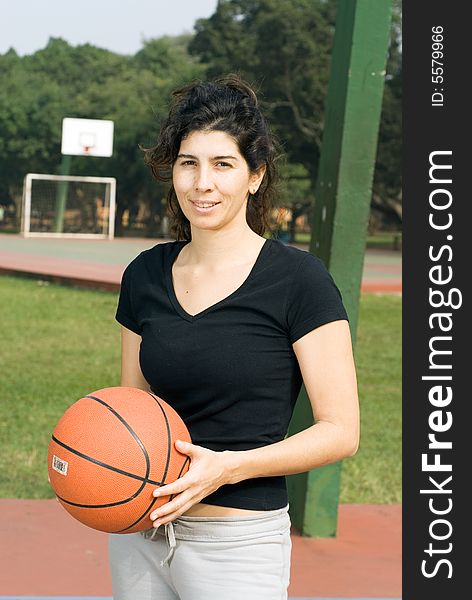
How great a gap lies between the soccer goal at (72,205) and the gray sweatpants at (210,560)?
140 feet

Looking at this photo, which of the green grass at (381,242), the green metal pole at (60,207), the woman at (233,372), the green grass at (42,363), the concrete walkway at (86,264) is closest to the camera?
the woman at (233,372)

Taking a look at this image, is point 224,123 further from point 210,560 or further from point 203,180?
point 210,560

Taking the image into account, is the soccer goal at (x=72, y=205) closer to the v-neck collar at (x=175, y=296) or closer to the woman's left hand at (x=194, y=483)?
the v-neck collar at (x=175, y=296)

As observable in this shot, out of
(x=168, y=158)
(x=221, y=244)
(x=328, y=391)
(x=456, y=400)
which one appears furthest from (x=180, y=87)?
(x=456, y=400)

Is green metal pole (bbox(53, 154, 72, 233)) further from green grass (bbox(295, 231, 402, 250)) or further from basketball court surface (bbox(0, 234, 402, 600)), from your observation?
basketball court surface (bbox(0, 234, 402, 600))

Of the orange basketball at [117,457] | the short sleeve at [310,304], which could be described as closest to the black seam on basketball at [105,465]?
the orange basketball at [117,457]

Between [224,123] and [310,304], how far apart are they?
18.7 inches

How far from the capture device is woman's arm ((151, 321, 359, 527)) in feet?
7.94

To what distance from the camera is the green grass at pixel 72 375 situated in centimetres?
719

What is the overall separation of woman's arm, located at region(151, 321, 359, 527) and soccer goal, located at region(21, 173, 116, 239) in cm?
4271

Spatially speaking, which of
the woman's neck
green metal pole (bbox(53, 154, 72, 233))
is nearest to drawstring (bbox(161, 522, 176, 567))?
the woman's neck

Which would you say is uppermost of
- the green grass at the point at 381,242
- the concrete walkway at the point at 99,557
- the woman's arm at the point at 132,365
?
the woman's arm at the point at 132,365

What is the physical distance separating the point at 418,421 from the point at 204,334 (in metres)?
1.96

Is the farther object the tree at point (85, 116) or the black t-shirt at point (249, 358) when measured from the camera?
the tree at point (85, 116)
